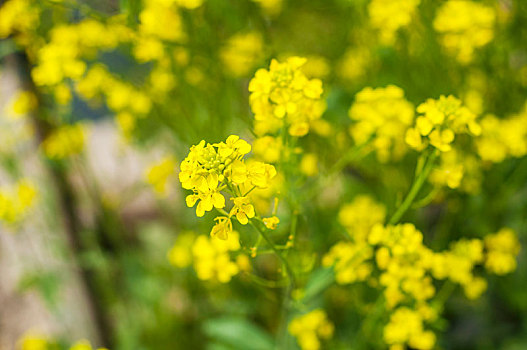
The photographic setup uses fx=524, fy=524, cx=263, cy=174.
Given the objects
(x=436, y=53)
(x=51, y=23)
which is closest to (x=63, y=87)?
(x=51, y=23)

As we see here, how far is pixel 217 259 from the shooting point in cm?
89

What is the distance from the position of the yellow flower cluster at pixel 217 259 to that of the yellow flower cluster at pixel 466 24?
0.63 meters

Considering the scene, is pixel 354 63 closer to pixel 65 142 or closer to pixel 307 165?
pixel 307 165

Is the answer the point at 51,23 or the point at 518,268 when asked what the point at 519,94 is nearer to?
the point at 518,268

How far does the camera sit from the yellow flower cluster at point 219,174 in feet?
1.93

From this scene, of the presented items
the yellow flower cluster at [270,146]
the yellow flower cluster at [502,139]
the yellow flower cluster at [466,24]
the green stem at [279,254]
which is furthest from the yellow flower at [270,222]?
the yellow flower cluster at [466,24]

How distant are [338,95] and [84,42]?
0.60m

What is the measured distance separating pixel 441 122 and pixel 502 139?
0.32 m

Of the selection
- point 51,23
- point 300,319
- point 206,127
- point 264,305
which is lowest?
point 300,319

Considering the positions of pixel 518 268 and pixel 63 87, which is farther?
pixel 518 268

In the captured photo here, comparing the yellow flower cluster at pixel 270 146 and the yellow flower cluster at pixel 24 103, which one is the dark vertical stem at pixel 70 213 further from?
the yellow flower cluster at pixel 270 146

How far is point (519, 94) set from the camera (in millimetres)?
1274

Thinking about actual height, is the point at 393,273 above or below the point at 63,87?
below

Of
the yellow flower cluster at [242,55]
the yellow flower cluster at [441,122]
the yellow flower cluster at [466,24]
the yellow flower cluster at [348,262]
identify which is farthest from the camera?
the yellow flower cluster at [242,55]
